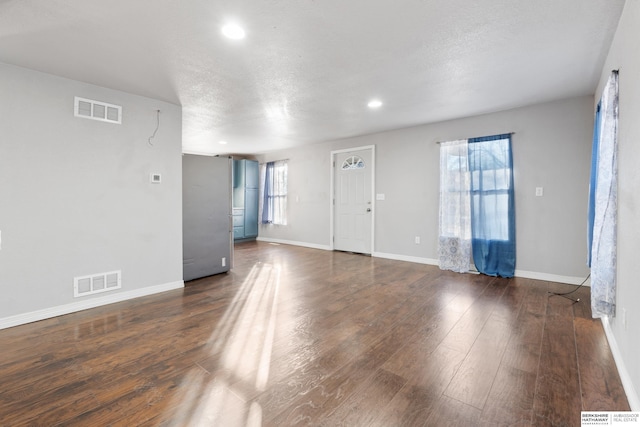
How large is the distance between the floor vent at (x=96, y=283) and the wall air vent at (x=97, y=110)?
1730 millimetres

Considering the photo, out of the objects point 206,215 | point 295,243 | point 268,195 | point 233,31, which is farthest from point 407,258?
point 233,31

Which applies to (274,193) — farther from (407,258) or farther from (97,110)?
(97,110)

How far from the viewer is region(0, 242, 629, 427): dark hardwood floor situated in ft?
5.23

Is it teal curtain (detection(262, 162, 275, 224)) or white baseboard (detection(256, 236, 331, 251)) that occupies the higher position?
teal curtain (detection(262, 162, 275, 224))

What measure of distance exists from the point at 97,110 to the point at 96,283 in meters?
1.90

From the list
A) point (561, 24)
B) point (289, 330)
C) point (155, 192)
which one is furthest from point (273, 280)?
point (561, 24)

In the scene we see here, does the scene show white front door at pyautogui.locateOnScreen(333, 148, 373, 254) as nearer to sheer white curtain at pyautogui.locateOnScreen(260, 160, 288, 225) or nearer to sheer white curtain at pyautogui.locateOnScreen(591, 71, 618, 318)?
sheer white curtain at pyautogui.locateOnScreen(260, 160, 288, 225)

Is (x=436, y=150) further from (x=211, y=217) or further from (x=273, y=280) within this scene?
(x=211, y=217)

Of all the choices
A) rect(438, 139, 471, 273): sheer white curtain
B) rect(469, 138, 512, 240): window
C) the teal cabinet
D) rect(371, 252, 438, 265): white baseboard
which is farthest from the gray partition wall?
rect(469, 138, 512, 240): window

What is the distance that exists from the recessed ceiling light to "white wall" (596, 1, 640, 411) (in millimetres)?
2497

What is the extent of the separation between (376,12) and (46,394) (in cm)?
322

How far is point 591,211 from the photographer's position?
2.80 meters

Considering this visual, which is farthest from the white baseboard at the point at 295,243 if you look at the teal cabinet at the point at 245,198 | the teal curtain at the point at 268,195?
the teal curtain at the point at 268,195

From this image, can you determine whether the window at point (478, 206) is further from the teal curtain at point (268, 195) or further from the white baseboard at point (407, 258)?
the teal curtain at point (268, 195)
